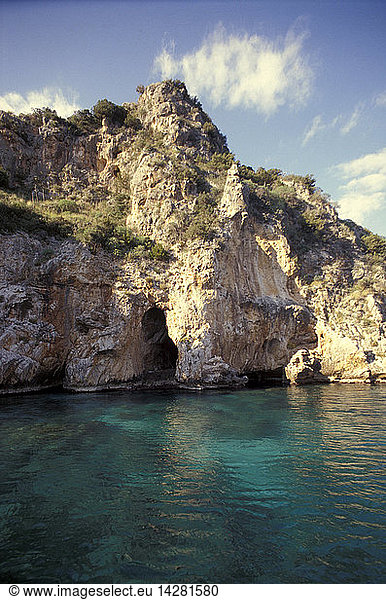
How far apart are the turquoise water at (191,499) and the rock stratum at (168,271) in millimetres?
7430

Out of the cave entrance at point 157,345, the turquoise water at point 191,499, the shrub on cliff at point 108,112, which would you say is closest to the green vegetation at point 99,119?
the shrub on cliff at point 108,112

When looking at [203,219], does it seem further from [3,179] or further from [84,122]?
[84,122]

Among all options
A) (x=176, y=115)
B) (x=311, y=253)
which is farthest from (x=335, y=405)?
(x=176, y=115)

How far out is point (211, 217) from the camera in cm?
2630

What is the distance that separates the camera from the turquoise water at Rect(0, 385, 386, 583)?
15.3 ft

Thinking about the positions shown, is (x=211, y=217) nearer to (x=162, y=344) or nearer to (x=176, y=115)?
(x=162, y=344)

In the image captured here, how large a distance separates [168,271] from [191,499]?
1896 cm

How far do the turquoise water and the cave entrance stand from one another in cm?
1113

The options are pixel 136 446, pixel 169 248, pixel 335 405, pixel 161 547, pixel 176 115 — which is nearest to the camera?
pixel 161 547

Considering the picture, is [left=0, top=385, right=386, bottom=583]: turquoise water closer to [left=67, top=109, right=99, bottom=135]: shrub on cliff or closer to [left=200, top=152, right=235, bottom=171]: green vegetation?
[left=200, top=152, right=235, bottom=171]: green vegetation

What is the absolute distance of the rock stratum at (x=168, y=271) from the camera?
20.6 meters

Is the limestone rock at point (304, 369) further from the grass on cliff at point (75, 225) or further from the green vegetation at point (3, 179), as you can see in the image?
the green vegetation at point (3, 179)

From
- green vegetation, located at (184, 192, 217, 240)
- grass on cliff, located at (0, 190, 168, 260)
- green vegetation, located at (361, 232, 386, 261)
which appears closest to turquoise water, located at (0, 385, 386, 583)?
grass on cliff, located at (0, 190, 168, 260)

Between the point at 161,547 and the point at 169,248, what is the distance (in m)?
22.8
